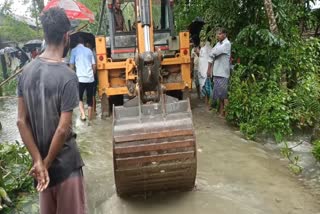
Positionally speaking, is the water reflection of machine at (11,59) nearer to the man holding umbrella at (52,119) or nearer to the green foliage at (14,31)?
the green foliage at (14,31)

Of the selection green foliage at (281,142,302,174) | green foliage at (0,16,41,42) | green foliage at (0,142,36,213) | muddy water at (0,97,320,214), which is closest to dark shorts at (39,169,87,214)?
muddy water at (0,97,320,214)

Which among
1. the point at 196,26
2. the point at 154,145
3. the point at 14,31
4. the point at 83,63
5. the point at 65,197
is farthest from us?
the point at 14,31

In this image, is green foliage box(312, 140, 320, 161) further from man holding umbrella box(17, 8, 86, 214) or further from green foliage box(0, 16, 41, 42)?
green foliage box(0, 16, 41, 42)

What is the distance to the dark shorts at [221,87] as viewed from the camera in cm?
740

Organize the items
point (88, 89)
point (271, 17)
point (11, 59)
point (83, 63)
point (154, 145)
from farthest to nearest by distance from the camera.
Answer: point (11, 59) → point (88, 89) → point (83, 63) → point (271, 17) → point (154, 145)

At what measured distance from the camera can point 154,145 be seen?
3.68 meters

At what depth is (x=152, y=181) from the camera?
3982 millimetres

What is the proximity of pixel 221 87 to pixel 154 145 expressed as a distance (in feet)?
13.0

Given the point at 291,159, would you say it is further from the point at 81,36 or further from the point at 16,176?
the point at 81,36

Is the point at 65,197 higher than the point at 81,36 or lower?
lower

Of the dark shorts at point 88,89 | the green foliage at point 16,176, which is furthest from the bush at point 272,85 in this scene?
the green foliage at point 16,176

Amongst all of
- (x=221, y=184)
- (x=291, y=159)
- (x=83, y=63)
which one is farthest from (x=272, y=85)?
(x=83, y=63)

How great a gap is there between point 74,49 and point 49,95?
539cm

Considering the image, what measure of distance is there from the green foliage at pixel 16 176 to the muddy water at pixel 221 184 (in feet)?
2.27
